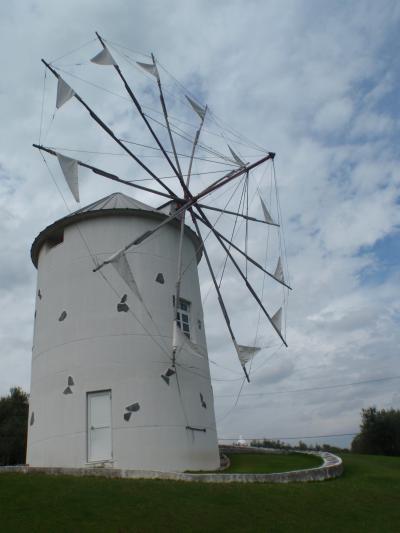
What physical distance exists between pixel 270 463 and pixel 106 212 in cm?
959

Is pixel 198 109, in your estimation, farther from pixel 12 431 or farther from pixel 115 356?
pixel 12 431

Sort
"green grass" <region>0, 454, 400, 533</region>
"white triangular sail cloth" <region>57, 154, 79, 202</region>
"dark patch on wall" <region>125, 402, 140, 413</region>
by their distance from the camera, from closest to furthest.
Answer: "green grass" <region>0, 454, 400, 533</region> < "dark patch on wall" <region>125, 402, 140, 413</region> < "white triangular sail cloth" <region>57, 154, 79, 202</region>

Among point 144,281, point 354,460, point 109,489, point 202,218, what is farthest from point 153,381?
point 354,460

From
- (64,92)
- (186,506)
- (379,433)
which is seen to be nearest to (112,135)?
(64,92)

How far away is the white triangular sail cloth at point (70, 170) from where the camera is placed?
15.7 m

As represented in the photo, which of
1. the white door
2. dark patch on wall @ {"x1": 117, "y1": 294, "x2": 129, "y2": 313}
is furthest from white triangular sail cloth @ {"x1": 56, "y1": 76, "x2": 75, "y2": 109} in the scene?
the white door

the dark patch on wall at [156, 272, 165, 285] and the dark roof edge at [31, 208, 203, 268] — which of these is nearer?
the dark patch on wall at [156, 272, 165, 285]

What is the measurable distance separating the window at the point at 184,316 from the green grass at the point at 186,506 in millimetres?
6058

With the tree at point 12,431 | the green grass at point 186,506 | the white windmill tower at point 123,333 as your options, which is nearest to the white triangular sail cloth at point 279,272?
the white windmill tower at point 123,333

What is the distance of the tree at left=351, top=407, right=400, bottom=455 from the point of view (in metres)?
29.6

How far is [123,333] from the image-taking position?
16.2 meters

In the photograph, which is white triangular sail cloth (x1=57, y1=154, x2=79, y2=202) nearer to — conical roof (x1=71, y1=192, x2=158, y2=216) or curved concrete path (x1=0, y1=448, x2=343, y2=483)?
conical roof (x1=71, y1=192, x2=158, y2=216)

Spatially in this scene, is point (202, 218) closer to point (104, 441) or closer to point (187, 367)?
point (187, 367)

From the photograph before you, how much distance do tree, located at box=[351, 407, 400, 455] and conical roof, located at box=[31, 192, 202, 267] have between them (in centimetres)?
1733
